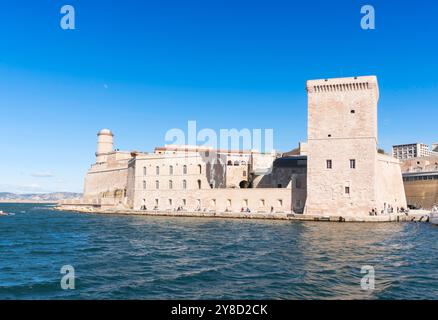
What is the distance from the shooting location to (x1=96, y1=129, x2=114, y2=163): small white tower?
69.3m

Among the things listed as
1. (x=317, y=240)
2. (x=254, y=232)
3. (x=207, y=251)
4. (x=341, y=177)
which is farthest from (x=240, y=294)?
(x=341, y=177)

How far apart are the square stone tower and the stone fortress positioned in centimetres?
8

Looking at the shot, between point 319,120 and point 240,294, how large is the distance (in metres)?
27.3

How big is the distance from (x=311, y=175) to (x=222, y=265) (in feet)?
74.3

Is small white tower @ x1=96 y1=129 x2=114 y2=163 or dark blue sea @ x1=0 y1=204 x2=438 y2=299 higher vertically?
small white tower @ x1=96 y1=129 x2=114 y2=163

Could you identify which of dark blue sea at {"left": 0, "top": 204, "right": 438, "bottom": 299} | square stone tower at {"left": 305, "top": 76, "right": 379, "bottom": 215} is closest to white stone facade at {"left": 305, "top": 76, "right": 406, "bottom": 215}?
square stone tower at {"left": 305, "top": 76, "right": 379, "bottom": 215}

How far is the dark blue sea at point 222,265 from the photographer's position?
37.2 feet

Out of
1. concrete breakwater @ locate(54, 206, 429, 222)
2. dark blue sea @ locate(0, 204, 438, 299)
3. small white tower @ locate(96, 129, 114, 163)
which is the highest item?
small white tower @ locate(96, 129, 114, 163)

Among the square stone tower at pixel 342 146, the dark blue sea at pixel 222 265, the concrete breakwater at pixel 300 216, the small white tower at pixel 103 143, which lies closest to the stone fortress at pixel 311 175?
the square stone tower at pixel 342 146

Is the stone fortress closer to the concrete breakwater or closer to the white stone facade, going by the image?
→ the white stone facade

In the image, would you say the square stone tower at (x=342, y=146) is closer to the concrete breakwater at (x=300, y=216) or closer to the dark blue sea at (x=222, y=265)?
the concrete breakwater at (x=300, y=216)

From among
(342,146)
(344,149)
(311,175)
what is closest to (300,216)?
(311,175)

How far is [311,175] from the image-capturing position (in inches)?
1425
